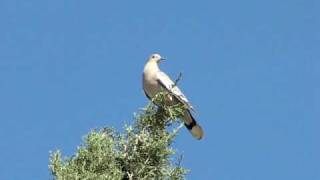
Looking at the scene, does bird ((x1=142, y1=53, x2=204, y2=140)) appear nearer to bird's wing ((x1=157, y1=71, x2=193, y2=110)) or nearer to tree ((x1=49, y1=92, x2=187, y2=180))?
bird's wing ((x1=157, y1=71, x2=193, y2=110))

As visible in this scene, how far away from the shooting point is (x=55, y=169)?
9383 mm

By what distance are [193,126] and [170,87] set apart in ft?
2.87

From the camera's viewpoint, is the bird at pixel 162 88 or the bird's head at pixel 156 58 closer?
the bird at pixel 162 88

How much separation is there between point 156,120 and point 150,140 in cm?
79

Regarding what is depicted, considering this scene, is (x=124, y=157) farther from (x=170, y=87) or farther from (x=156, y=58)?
(x=156, y=58)

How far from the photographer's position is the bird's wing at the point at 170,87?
13766mm

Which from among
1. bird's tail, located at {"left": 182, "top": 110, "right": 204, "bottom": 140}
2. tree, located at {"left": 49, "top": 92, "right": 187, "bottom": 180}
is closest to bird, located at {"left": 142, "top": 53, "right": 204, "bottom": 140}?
bird's tail, located at {"left": 182, "top": 110, "right": 204, "bottom": 140}

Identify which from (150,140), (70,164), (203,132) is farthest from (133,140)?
(203,132)

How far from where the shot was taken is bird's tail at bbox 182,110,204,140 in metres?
14.2

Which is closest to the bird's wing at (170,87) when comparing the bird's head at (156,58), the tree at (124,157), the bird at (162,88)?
the bird at (162,88)

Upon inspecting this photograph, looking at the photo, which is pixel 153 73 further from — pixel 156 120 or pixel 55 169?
pixel 55 169

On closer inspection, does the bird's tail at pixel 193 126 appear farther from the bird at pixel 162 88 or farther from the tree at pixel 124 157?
the tree at pixel 124 157

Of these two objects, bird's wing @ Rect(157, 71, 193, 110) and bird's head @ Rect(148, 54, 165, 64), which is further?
bird's head @ Rect(148, 54, 165, 64)

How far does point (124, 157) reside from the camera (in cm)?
1011
